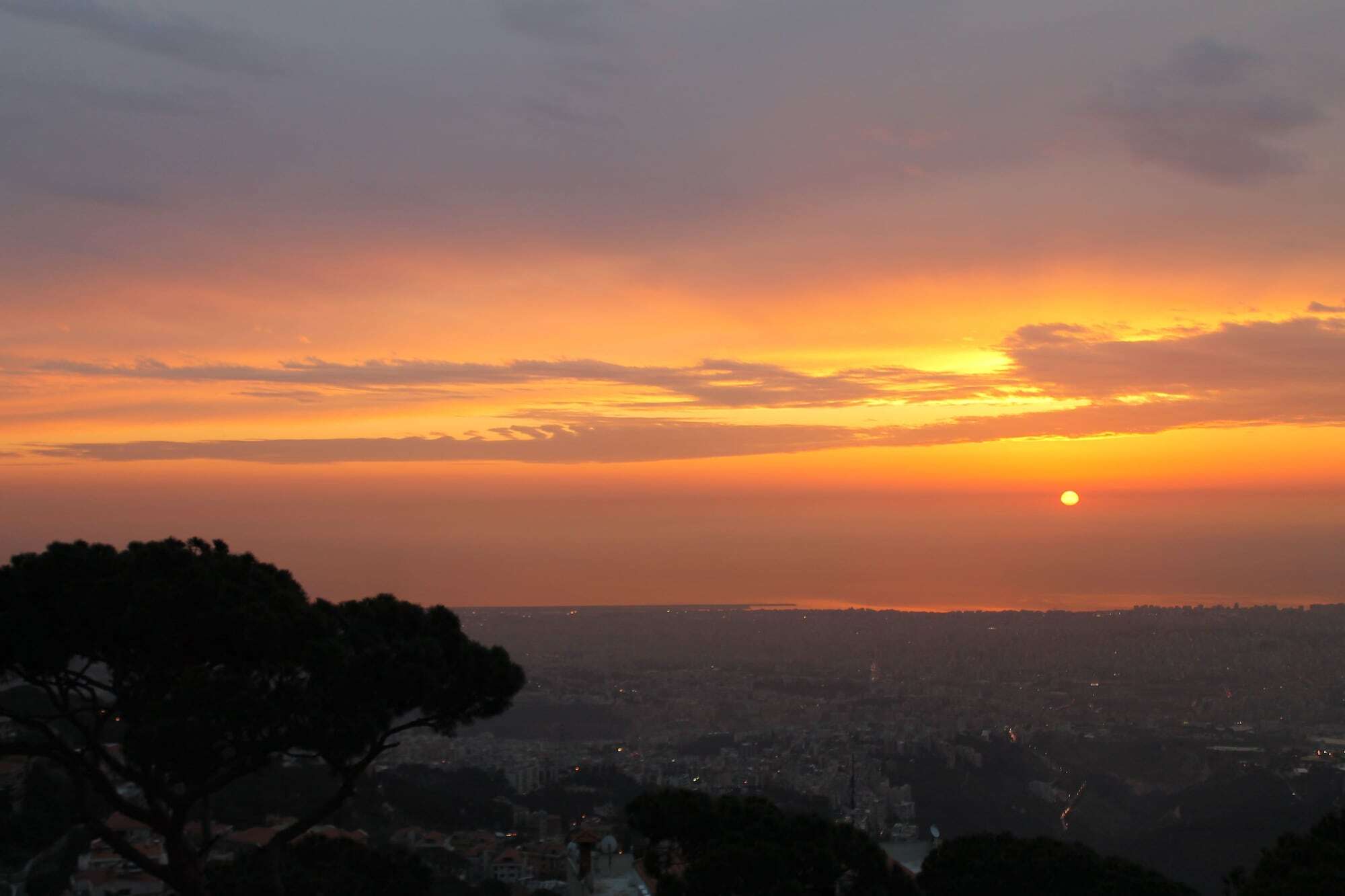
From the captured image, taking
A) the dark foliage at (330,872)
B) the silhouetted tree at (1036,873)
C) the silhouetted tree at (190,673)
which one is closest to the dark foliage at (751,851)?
the silhouetted tree at (1036,873)

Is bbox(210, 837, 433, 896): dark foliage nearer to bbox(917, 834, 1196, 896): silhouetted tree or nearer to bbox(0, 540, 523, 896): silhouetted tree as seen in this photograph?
bbox(0, 540, 523, 896): silhouetted tree

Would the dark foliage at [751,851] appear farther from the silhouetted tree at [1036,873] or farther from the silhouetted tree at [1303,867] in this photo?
the silhouetted tree at [1303,867]

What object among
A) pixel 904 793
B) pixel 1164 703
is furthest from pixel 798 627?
pixel 904 793

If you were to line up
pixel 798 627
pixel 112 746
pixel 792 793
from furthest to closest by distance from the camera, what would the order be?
pixel 798 627
pixel 792 793
pixel 112 746

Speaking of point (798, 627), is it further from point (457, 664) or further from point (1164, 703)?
point (457, 664)

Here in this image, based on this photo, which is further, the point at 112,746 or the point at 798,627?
the point at 798,627

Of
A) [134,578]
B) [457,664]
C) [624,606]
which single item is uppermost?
[134,578]
